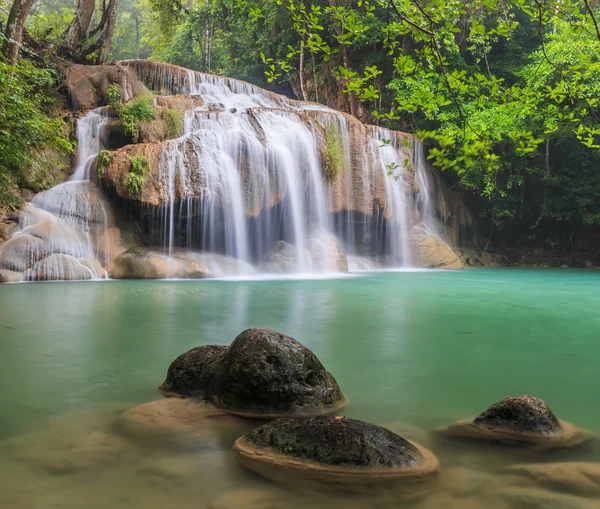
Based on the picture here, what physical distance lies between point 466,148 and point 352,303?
6718 millimetres

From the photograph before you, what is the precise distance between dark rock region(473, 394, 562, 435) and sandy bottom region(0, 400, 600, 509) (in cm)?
22

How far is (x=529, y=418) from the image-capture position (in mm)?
3225

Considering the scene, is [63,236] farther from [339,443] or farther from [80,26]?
[339,443]

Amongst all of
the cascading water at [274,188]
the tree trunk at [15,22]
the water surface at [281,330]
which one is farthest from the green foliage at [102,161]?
the water surface at [281,330]

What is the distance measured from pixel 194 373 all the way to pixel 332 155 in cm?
1584

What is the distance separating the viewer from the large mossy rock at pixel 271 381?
357 centimetres

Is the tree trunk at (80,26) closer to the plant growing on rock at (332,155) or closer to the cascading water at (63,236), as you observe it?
the cascading water at (63,236)

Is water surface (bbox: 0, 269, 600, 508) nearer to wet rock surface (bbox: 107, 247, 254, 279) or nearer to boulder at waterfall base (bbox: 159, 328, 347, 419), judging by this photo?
boulder at waterfall base (bbox: 159, 328, 347, 419)

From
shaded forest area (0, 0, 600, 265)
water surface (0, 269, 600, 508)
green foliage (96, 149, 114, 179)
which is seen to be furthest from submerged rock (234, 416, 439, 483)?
green foliage (96, 149, 114, 179)

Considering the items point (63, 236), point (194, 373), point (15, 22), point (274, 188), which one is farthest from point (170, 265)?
point (194, 373)

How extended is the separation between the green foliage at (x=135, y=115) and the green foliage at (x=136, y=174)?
1943mm

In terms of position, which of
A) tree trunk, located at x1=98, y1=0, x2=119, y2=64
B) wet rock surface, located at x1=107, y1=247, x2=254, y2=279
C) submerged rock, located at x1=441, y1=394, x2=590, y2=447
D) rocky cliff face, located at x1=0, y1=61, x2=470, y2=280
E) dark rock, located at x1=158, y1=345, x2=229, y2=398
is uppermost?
tree trunk, located at x1=98, y1=0, x2=119, y2=64

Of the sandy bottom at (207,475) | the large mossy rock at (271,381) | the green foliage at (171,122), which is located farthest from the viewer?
the green foliage at (171,122)

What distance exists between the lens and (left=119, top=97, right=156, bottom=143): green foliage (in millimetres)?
16500
